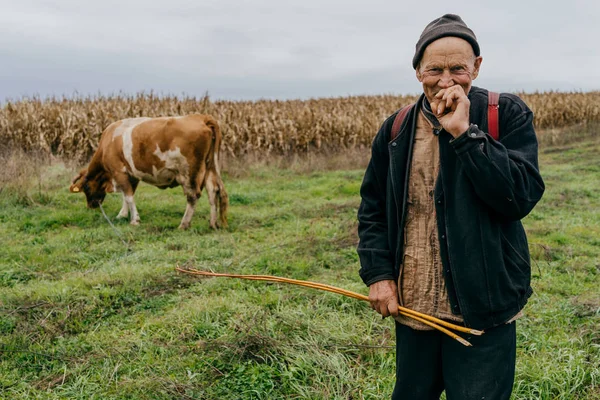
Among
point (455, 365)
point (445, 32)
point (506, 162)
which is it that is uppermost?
point (445, 32)

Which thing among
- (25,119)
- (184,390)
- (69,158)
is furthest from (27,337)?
(25,119)

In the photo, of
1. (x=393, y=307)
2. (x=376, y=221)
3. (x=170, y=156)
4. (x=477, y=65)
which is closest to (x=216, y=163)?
(x=170, y=156)

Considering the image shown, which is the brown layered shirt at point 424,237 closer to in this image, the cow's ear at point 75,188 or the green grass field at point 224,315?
the green grass field at point 224,315

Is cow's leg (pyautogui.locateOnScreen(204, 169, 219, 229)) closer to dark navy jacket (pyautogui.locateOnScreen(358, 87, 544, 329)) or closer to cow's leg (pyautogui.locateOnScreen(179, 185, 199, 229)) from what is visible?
cow's leg (pyautogui.locateOnScreen(179, 185, 199, 229))

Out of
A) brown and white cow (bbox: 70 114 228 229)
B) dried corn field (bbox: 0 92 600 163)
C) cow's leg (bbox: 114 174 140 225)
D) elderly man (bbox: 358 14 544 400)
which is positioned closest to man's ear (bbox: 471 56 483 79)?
elderly man (bbox: 358 14 544 400)

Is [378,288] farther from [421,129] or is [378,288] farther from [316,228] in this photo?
[316,228]

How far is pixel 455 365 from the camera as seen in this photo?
211cm

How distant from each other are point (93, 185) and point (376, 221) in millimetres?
8513

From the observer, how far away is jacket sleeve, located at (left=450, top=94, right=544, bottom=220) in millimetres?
1835

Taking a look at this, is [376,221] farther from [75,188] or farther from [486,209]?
[75,188]

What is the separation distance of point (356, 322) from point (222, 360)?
125cm

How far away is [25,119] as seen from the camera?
14969 millimetres

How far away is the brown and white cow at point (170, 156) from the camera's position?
8523mm

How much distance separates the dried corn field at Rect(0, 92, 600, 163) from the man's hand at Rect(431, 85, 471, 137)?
13626 mm
